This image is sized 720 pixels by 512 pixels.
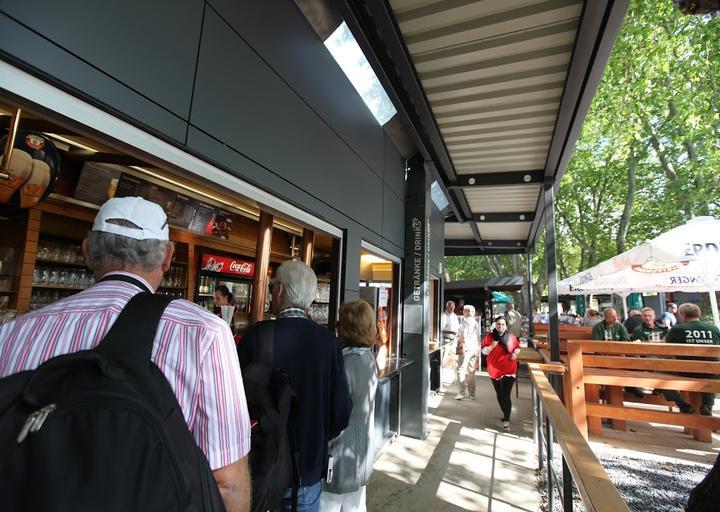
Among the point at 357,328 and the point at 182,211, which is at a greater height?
the point at 182,211

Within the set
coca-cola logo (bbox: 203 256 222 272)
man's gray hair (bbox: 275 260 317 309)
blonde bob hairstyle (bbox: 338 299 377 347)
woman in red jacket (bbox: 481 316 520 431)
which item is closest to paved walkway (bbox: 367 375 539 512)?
woman in red jacket (bbox: 481 316 520 431)

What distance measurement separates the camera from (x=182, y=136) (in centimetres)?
173

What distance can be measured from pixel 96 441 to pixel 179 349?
0.84ft

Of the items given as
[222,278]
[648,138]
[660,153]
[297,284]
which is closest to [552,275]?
[297,284]

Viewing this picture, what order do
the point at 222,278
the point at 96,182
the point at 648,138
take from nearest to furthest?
the point at 96,182, the point at 222,278, the point at 648,138

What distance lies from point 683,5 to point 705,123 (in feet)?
43.7

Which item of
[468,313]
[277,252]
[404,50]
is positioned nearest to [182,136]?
[404,50]

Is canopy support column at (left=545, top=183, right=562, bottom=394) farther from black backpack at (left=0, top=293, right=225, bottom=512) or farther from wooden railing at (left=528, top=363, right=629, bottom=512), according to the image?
black backpack at (left=0, top=293, right=225, bottom=512)

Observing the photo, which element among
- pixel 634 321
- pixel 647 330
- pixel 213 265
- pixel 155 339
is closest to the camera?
pixel 155 339

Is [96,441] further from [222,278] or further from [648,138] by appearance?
[648,138]

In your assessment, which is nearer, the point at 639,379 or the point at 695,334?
the point at 639,379

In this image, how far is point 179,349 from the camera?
33.5 inches

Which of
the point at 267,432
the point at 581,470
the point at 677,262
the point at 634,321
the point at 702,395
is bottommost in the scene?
the point at 702,395

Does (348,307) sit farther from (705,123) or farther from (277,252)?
(705,123)
